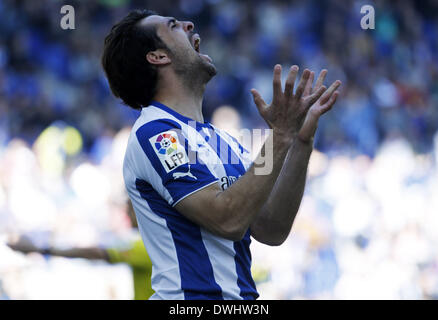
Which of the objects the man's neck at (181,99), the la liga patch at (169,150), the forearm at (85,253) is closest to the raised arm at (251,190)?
the la liga patch at (169,150)

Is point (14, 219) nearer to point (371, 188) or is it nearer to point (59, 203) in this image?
point (59, 203)

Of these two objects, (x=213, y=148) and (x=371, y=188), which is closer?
(x=213, y=148)

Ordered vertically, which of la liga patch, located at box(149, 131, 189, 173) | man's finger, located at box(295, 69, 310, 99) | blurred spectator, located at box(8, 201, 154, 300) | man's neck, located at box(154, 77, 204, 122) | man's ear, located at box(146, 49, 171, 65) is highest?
man's ear, located at box(146, 49, 171, 65)

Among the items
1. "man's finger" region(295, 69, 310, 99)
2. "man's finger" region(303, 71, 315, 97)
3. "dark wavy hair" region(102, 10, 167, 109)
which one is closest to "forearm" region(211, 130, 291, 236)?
"man's finger" region(295, 69, 310, 99)

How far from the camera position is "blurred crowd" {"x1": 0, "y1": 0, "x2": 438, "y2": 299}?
7551 millimetres

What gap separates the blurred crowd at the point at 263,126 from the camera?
24.8 feet

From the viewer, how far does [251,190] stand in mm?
2348

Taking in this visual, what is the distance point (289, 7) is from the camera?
42.9 feet

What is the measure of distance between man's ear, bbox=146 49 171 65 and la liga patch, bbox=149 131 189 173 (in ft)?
1.63

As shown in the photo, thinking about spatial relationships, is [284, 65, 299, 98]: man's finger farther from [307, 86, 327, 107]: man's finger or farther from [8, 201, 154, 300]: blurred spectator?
[8, 201, 154, 300]: blurred spectator

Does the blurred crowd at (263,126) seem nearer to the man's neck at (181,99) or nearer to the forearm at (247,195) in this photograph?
the man's neck at (181,99)

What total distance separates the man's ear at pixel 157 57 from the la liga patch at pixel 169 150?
1.63 ft

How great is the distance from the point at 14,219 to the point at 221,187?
572 centimetres

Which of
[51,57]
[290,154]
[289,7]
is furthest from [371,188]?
[290,154]
